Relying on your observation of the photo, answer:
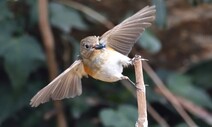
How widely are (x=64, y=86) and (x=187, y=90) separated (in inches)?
43.1

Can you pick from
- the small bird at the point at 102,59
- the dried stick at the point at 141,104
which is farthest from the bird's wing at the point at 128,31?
the dried stick at the point at 141,104

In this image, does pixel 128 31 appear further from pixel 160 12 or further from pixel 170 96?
pixel 170 96

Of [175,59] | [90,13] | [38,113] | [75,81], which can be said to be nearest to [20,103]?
[38,113]

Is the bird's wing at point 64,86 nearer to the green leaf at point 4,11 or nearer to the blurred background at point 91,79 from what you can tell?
the blurred background at point 91,79

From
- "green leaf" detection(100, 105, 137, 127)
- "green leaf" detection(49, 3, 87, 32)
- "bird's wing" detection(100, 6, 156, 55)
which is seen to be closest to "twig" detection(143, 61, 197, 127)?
"green leaf" detection(100, 105, 137, 127)

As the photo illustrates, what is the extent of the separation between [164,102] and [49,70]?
1.50 ft

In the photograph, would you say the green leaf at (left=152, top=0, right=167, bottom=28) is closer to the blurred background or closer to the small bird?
the blurred background

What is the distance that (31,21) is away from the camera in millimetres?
2158

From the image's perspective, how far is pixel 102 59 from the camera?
121cm

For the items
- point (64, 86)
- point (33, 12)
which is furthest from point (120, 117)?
point (64, 86)

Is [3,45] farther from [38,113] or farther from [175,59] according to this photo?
[175,59]

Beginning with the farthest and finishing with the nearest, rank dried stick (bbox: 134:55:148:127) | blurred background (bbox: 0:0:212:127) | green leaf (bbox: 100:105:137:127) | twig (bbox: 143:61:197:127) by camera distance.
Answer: twig (bbox: 143:61:197:127) → blurred background (bbox: 0:0:212:127) → green leaf (bbox: 100:105:137:127) → dried stick (bbox: 134:55:148:127)

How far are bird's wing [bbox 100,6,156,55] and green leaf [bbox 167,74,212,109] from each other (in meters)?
1.01

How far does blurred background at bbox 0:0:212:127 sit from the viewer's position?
2057 mm
